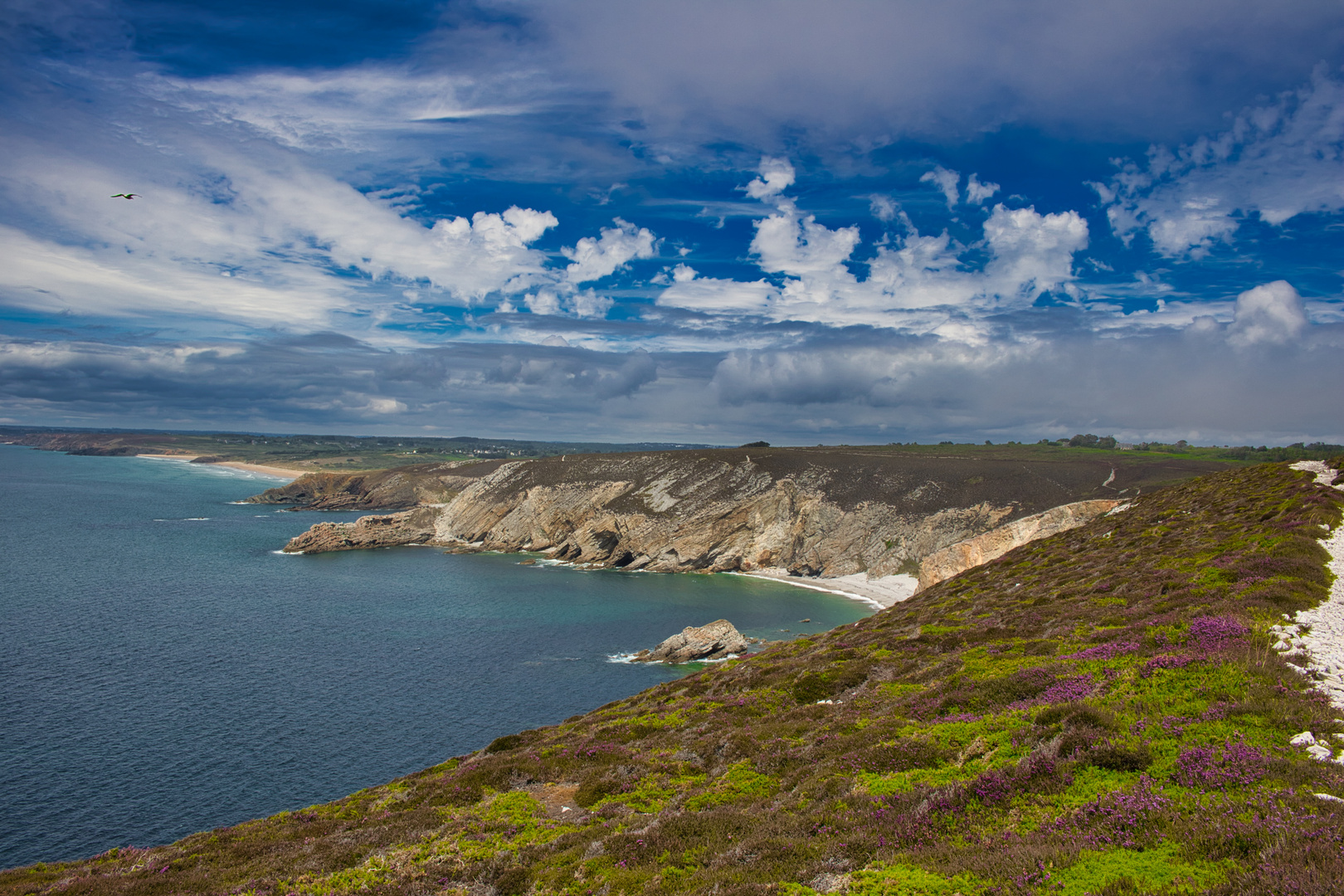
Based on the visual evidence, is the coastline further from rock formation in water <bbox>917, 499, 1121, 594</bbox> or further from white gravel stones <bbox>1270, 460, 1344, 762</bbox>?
white gravel stones <bbox>1270, 460, 1344, 762</bbox>

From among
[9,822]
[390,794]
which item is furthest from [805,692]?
[9,822]

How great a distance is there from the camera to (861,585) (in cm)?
9850

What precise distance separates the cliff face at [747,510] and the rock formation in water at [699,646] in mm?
48127

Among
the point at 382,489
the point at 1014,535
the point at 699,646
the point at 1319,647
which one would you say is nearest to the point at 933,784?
the point at 1319,647

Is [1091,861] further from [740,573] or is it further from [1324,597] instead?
[740,573]

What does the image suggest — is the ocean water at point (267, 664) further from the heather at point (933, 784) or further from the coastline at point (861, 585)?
the heather at point (933, 784)

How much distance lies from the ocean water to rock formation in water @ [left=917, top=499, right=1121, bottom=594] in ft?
48.4

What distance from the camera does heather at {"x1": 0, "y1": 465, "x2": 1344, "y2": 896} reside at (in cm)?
809

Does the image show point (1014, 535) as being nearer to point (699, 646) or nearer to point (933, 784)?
point (699, 646)

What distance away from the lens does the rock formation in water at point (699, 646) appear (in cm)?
5978

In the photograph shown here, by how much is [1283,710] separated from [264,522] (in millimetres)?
170216

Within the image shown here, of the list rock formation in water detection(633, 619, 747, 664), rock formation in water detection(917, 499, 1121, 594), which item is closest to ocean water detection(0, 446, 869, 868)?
rock formation in water detection(633, 619, 747, 664)

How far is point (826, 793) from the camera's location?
43.1 ft

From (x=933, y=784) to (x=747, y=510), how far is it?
104086mm
